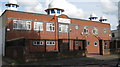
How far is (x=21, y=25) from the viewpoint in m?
24.9

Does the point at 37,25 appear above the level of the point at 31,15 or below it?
below

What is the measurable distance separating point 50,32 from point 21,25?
226 inches

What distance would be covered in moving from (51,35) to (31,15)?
5.29m

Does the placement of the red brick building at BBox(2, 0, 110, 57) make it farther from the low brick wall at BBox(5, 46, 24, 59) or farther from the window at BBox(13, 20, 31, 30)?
the low brick wall at BBox(5, 46, 24, 59)

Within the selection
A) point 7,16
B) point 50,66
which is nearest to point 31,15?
point 7,16

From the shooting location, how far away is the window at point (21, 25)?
24.3 meters

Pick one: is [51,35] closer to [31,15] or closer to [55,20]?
[55,20]

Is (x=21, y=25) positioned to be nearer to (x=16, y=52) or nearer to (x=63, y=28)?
(x=16, y=52)

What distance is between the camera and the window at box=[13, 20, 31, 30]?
24.3 metres

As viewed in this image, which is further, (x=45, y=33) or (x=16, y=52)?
(x=45, y=33)

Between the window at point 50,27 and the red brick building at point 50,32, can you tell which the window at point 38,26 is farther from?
the window at point 50,27

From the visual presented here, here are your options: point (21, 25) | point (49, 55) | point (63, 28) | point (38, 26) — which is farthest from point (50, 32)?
point (49, 55)

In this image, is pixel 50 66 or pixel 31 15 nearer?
pixel 50 66

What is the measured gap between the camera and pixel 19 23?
24.7 metres
